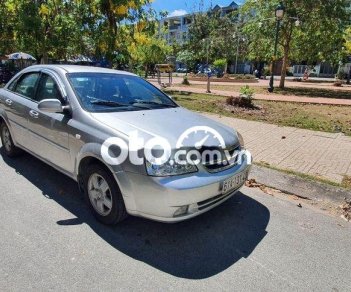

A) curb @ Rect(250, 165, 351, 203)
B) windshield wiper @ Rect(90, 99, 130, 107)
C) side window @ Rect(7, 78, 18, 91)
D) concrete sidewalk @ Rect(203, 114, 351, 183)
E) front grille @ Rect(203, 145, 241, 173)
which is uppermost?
side window @ Rect(7, 78, 18, 91)

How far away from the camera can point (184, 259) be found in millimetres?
3051

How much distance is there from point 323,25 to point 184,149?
20.3 metres

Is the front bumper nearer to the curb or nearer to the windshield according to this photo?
the windshield

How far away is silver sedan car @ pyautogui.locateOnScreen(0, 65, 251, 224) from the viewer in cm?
305

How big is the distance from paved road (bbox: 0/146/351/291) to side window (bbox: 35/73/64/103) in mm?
1259

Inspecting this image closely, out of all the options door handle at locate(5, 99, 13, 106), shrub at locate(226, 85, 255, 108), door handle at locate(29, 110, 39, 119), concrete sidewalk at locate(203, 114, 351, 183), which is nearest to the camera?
door handle at locate(29, 110, 39, 119)

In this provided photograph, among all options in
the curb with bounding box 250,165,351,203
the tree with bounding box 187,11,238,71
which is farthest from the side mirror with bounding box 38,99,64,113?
the tree with bounding box 187,11,238,71

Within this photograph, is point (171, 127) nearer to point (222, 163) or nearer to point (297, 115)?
point (222, 163)

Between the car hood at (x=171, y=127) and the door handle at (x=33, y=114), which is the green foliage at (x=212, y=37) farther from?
the car hood at (x=171, y=127)

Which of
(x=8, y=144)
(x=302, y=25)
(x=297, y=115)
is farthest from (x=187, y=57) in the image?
(x=8, y=144)

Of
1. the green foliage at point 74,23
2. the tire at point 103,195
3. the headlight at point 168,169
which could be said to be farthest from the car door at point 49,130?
the green foliage at point 74,23

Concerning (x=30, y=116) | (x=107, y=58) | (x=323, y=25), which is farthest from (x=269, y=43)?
(x=30, y=116)

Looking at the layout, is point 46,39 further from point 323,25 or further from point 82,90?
point 323,25

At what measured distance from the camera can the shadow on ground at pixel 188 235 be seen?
3.01 m
